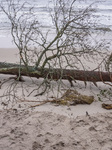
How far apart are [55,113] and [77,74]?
1490 mm

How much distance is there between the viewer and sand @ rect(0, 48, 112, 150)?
11.8ft

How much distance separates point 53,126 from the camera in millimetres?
4102

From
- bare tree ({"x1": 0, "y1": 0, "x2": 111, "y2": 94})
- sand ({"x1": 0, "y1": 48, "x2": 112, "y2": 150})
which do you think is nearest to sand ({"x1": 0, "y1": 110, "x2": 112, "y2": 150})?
sand ({"x1": 0, "y1": 48, "x2": 112, "y2": 150})

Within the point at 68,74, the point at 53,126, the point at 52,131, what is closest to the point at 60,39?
the point at 68,74

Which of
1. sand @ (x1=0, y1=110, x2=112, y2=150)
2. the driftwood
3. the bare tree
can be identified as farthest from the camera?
the driftwood

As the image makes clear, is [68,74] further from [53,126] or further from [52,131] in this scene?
[52,131]

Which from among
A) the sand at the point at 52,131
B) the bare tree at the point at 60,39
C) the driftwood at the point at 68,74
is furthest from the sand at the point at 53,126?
the bare tree at the point at 60,39

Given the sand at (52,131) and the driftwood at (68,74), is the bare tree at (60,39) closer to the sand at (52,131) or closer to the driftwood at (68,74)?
the driftwood at (68,74)

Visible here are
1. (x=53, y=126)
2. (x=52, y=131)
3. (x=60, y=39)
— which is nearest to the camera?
(x=52, y=131)

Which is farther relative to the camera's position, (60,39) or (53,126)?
(60,39)

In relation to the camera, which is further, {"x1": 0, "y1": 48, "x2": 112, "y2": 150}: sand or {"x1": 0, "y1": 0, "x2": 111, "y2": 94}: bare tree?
{"x1": 0, "y1": 0, "x2": 111, "y2": 94}: bare tree

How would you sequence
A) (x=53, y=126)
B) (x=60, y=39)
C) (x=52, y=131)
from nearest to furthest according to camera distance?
(x=52, y=131) < (x=53, y=126) < (x=60, y=39)

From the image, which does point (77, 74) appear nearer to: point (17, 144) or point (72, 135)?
point (72, 135)

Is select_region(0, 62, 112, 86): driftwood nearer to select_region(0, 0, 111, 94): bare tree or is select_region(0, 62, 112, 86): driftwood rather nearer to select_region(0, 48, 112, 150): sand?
select_region(0, 0, 111, 94): bare tree
